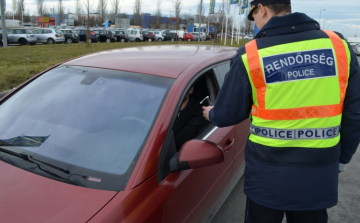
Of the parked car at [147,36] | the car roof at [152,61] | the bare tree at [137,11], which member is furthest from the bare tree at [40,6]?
the car roof at [152,61]

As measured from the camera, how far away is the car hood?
1.36 metres

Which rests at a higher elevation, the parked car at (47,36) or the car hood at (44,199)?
the parked car at (47,36)

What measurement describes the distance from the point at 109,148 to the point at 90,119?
28 cm

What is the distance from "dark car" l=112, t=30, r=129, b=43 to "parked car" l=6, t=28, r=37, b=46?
10652 millimetres

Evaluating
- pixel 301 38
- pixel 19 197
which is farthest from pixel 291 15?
pixel 19 197

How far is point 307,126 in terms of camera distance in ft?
5.17

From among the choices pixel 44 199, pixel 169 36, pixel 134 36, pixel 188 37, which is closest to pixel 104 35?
pixel 134 36

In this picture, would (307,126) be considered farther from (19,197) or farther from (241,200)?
(241,200)

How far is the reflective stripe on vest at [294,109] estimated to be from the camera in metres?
1.57

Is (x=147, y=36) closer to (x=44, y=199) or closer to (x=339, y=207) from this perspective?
(x=339, y=207)

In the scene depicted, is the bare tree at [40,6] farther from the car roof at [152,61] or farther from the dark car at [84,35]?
the car roof at [152,61]

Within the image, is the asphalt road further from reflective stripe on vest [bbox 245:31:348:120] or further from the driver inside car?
reflective stripe on vest [bbox 245:31:348:120]

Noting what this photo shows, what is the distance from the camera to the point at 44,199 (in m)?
1.45

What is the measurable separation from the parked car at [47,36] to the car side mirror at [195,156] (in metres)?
28.9
